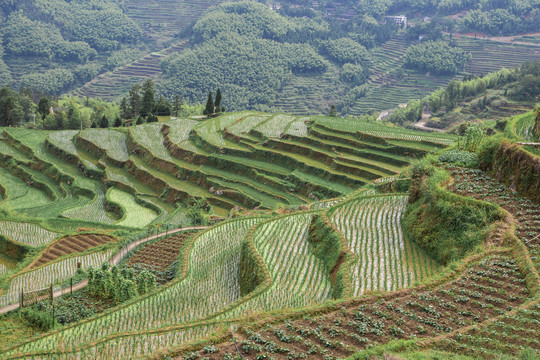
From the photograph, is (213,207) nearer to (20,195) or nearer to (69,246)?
(69,246)

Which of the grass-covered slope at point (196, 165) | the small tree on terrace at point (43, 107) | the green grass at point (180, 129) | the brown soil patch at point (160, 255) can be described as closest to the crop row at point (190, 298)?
the brown soil patch at point (160, 255)

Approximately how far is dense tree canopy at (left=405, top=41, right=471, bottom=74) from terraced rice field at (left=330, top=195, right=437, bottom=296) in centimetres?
8974

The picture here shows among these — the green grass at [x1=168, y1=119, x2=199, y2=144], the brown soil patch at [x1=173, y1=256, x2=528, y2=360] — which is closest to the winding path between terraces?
the brown soil patch at [x1=173, y1=256, x2=528, y2=360]

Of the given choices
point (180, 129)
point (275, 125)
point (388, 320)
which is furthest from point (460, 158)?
point (180, 129)

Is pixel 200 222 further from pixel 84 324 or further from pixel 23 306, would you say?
pixel 84 324

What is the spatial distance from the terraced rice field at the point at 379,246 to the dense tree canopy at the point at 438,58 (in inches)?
3533

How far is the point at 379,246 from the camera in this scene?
67.5ft

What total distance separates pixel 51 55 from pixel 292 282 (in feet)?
449

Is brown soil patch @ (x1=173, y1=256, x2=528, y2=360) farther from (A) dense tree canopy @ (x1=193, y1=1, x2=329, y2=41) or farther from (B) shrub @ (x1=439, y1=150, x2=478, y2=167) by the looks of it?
(A) dense tree canopy @ (x1=193, y1=1, x2=329, y2=41)

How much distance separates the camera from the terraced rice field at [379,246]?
701 inches

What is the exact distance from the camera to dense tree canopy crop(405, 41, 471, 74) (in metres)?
107

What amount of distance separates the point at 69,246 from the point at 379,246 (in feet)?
54.6

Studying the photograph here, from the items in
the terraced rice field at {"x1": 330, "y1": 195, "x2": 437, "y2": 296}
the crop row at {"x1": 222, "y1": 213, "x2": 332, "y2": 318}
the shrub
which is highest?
the shrub

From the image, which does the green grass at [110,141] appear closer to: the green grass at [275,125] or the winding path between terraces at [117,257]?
the green grass at [275,125]
